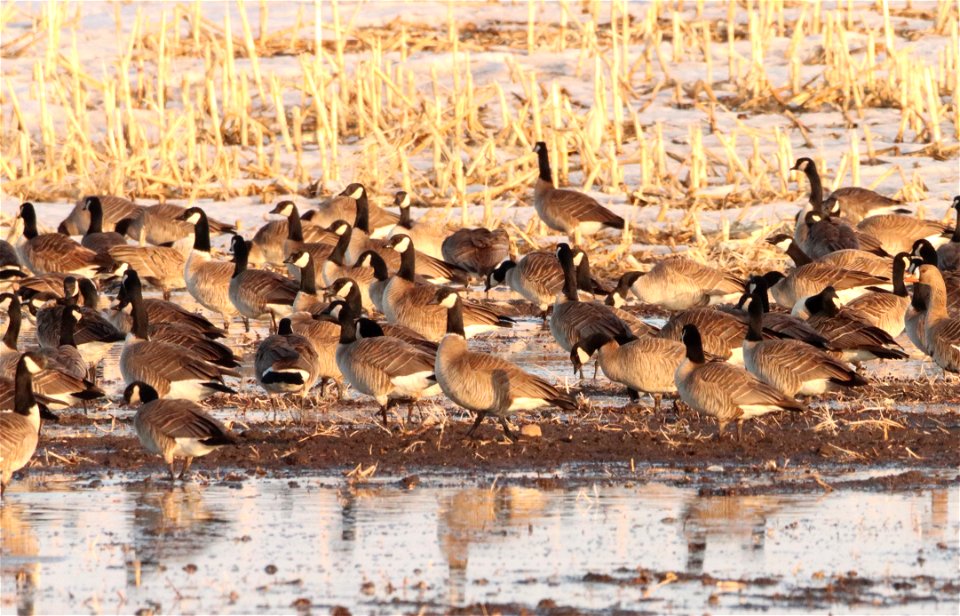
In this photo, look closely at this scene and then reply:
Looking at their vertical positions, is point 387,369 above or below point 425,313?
above

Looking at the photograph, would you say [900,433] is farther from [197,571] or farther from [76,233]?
[76,233]

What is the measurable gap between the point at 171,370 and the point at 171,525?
3881mm

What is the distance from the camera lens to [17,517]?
8.98 meters

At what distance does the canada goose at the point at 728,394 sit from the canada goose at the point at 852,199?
10.7m

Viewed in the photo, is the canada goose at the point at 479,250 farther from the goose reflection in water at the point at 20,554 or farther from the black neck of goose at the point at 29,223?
the goose reflection in water at the point at 20,554

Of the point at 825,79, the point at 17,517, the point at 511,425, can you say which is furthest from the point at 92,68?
the point at 17,517

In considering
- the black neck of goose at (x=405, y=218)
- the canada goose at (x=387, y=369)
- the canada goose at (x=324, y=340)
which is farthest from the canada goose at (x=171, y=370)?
the black neck of goose at (x=405, y=218)

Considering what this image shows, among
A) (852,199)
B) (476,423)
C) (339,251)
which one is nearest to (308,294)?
(339,251)

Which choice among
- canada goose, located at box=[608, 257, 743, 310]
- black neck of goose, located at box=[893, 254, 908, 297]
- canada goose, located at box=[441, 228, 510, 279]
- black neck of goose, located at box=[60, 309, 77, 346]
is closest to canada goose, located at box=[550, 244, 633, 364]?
canada goose, located at box=[608, 257, 743, 310]

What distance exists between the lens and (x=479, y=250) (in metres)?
20.4

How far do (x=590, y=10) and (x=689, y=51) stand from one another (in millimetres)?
2952

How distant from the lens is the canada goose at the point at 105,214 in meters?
22.9

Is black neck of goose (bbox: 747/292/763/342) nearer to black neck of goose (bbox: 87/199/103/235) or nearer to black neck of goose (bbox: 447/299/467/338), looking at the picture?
black neck of goose (bbox: 447/299/467/338)

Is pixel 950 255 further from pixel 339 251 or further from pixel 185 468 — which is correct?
pixel 185 468
